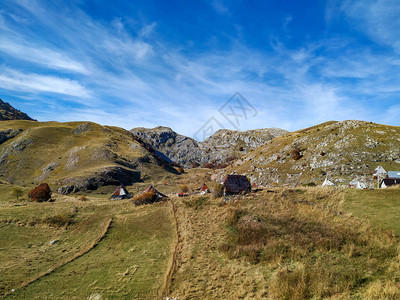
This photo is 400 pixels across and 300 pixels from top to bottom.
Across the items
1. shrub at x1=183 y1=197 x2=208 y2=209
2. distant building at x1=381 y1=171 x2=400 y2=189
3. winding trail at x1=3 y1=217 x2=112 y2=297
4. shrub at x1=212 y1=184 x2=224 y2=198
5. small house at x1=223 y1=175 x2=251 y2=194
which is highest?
distant building at x1=381 y1=171 x2=400 y2=189

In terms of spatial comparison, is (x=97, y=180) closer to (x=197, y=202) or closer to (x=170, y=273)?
(x=197, y=202)

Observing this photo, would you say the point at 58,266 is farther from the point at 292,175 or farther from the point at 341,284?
the point at 292,175

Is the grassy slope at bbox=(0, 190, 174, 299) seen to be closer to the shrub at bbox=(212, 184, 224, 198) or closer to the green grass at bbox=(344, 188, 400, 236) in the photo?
the shrub at bbox=(212, 184, 224, 198)

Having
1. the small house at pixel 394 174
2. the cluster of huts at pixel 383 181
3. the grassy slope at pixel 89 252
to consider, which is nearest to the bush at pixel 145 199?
the grassy slope at pixel 89 252

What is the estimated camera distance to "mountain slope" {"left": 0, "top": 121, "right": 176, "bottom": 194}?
105 meters

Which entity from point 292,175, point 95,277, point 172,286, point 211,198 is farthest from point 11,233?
point 292,175

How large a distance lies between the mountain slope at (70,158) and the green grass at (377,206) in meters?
95.6

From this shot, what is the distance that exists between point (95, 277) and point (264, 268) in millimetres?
17378

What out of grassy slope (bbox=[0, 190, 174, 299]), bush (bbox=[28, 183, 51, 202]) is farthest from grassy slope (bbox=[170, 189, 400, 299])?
bush (bbox=[28, 183, 51, 202])

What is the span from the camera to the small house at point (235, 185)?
49500 millimetres

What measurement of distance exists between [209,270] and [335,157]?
70197 mm

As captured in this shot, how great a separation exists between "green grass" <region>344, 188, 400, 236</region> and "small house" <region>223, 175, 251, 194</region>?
20826mm

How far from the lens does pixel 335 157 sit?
74500 millimetres

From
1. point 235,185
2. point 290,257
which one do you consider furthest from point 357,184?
point 290,257
